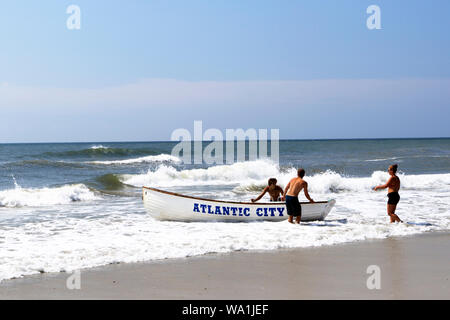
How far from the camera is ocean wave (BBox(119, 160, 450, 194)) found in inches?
832

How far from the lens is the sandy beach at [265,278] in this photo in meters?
6.01

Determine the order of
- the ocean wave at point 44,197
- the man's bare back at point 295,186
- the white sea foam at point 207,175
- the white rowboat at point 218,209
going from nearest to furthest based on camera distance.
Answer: the man's bare back at point 295,186 → the white rowboat at point 218,209 → the ocean wave at point 44,197 → the white sea foam at point 207,175

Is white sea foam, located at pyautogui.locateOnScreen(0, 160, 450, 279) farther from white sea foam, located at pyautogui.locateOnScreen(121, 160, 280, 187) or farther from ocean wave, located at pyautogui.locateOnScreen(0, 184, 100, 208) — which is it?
white sea foam, located at pyautogui.locateOnScreen(121, 160, 280, 187)

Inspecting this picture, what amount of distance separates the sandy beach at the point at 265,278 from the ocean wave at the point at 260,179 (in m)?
12.5

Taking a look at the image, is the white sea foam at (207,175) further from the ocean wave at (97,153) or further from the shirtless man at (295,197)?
the ocean wave at (97,153)

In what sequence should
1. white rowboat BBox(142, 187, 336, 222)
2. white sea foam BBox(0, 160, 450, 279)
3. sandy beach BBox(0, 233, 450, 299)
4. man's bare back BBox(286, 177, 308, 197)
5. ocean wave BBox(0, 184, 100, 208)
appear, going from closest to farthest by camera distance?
sandy beach BBox(0, 233, 450, 299)
white sea foam BBox(0, 160, 450, 279)
man's bare back BBox(286, 177, 308, 197)
white rowboat BBox(142, 187, 336, 222)
ocean wave BBox(0, 184, 100, 208)

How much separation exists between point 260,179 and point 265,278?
21.8 metres

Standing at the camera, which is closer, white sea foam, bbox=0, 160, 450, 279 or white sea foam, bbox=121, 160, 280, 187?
white sea foam, bbox=0, 160, 450, 279

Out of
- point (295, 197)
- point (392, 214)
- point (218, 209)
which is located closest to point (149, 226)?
point (218, 209)

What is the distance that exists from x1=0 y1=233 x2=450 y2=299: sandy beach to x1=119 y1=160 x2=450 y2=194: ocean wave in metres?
12.5

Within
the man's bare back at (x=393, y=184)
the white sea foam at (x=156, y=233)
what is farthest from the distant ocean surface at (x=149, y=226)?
the man's bare back at (x=393, y=184)

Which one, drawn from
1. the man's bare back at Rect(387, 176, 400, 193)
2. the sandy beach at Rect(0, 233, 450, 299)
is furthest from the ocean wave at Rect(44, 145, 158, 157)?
the sandy beach at Rect(0, 233, 450, 299)

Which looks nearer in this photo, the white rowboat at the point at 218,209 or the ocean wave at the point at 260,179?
the white rowboat at the point at 218,209
